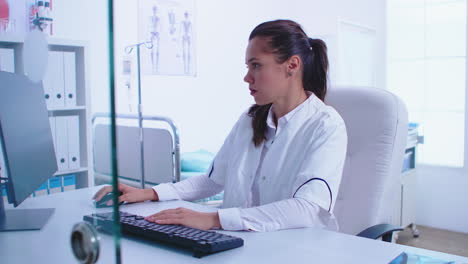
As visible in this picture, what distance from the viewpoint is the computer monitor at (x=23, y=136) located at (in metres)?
0.76

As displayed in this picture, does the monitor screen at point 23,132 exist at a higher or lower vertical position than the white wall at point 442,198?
higher

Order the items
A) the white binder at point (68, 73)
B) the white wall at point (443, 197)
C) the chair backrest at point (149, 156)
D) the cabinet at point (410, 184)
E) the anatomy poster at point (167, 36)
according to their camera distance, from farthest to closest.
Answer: the white wall at point (443, 197), the cabinet at point (410, 184), the anatomy poster at point (167, 36), the chair backrest at point (149, 156), the white binder at point (68, 73)

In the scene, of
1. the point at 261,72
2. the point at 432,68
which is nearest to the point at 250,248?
the point at 261,72

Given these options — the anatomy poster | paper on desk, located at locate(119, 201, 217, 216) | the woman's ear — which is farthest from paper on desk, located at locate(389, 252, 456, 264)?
the anatomy poster

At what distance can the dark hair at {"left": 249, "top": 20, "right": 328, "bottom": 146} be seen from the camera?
1.48 m

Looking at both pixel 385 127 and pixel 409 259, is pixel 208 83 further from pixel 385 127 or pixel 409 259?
pixel 409 259

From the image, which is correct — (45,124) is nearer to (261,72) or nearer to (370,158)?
(261,72)

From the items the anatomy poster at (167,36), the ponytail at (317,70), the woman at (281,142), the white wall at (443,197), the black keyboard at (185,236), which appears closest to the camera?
the black keyboard at (185,236)

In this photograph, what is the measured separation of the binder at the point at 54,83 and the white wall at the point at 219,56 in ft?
7.67

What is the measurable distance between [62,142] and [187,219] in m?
0.40

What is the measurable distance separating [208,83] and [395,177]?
238 cm

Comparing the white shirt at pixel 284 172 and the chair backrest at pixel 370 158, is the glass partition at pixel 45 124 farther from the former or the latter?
the chair backrest at pixel 370 158

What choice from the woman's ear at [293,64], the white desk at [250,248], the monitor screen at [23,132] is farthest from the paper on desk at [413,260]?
the woman's ear at [293,64]

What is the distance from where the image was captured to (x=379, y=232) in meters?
1.32
